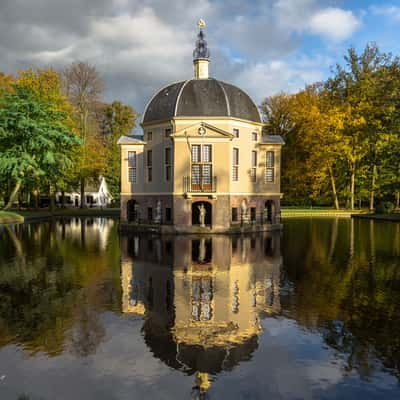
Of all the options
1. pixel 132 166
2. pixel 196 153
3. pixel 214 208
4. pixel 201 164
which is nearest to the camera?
pixel 214 208

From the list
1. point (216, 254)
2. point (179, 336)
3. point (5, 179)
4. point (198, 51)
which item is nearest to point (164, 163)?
point (198, 51)

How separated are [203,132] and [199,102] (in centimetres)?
386

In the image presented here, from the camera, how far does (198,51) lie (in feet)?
131

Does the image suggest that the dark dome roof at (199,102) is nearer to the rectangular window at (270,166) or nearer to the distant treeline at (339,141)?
the rectangular window at (270,166)

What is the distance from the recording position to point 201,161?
33.6m

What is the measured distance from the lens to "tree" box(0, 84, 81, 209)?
41.0 m

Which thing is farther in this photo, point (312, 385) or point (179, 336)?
point (179, 336)

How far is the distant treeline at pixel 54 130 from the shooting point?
137 ft

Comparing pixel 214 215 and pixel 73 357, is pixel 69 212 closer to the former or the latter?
pixel 214 215

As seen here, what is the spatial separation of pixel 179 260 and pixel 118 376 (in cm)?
1264

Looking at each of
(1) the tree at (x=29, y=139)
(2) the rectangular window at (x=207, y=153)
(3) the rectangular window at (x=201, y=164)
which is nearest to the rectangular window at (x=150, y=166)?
(3) the rectangular window at (x=201, y=164)

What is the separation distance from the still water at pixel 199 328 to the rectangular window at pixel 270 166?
61.7 feet

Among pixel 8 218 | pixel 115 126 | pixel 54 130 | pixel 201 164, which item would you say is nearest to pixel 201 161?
pixel 201 164

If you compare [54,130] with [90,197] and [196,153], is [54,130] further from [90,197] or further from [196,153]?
[90,197]
